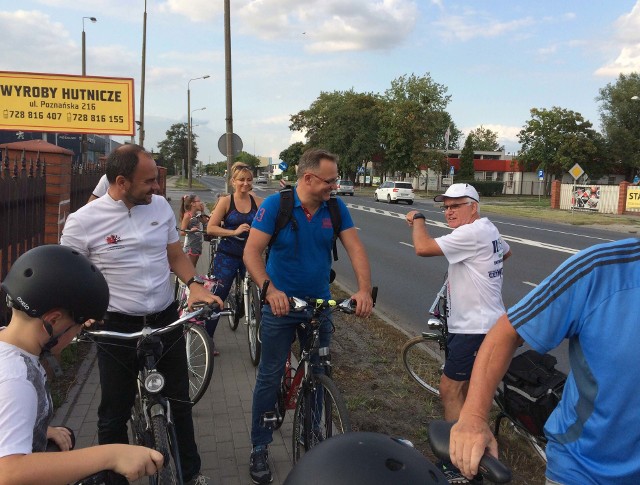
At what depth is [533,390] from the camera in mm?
3229

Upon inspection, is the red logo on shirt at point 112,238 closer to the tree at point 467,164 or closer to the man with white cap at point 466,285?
the man with white cap at point 466,285

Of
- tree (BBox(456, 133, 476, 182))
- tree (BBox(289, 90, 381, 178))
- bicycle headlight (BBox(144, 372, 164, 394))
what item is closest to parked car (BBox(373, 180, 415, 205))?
tree (BBox(289, 90, 381, 178))

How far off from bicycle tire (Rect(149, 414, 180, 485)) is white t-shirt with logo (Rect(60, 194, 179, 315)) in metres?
0.61

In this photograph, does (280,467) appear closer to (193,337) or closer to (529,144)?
(193,337)

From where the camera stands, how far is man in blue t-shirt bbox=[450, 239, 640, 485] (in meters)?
1.54

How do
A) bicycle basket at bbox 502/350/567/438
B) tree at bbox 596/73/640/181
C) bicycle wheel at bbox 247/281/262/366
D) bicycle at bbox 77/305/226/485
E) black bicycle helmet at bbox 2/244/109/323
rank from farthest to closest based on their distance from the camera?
tree at bbox 596/73/640/181 < bicycle wheel at bbox 247/281/262/366 < bicycle basket at bbox 502/350/567/438 < bicycle at bbox 77/305/226/485 < black bicycle helmet at bbox 2/244/109/323

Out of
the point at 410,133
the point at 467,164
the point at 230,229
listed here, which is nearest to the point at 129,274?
the point at 230,229

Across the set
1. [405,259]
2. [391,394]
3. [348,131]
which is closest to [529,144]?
[348,131]

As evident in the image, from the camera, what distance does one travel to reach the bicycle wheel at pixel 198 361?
455 cm

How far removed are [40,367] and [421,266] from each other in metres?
11.1

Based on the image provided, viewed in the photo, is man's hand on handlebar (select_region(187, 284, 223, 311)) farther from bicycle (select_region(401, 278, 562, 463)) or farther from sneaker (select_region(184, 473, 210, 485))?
bicycle (select_region(401, 278, 562, 463))

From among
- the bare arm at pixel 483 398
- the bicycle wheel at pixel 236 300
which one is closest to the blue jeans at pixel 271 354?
the bare arm at pixel 483 398

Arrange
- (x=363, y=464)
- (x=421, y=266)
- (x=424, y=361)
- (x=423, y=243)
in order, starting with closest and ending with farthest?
1. (x=363, y=464)
2. (x=423, y=243)
3. (x=424, y=361)
4. (x=421, y=266)

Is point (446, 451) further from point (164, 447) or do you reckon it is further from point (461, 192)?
point (461, 192)
